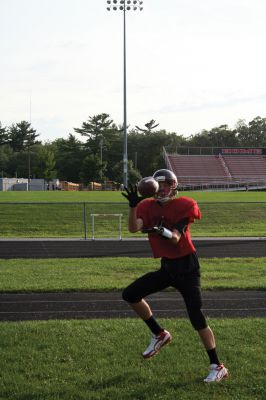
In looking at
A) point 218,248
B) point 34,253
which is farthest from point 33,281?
point 218,248

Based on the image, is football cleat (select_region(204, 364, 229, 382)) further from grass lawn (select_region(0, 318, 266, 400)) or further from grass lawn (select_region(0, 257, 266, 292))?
grass lawn (select_region(0, 257, 266, 292))

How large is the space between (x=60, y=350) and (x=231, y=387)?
6.43ft

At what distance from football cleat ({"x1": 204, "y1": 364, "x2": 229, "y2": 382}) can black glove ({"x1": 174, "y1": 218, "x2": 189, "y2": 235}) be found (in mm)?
1262

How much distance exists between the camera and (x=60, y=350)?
6.16 metres

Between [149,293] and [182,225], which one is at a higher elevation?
[182,225]

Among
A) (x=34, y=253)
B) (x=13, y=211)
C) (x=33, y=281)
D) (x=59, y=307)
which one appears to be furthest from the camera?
(x=13, y=211)

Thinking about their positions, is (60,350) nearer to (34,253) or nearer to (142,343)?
(142,343)

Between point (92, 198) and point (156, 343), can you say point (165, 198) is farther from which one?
point (92, 198)

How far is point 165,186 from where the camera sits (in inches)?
217

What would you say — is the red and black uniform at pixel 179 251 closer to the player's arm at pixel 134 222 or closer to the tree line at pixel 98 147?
the player's arm at pixel 134 222

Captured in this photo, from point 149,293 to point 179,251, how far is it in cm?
60

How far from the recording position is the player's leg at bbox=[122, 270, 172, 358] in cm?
574

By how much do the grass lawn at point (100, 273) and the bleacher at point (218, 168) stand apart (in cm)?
5370

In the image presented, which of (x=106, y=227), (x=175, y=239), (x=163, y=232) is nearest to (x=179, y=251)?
(x=175, y=239)
